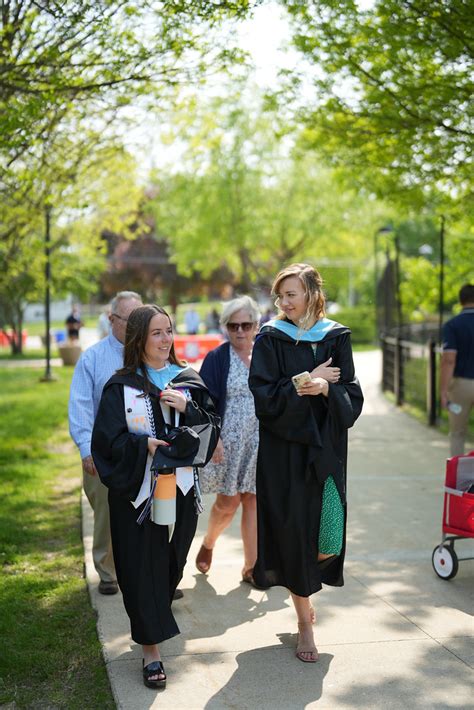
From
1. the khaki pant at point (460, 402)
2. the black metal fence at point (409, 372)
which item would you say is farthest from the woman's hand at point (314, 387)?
the black metal fence at point (409, 372)

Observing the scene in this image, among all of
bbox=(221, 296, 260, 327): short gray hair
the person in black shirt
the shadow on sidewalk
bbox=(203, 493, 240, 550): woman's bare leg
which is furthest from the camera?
the person in black shirt

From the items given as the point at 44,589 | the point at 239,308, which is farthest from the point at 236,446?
the point at 44,589

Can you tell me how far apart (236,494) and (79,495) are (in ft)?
11.1

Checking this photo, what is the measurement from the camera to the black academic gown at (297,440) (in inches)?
179

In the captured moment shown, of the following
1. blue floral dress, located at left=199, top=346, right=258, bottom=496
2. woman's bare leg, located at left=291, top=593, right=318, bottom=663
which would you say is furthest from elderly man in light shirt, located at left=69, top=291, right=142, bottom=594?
woman's bare leg, located at left=291, top=593, right=318, bottom=663

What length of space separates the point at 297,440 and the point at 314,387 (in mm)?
297

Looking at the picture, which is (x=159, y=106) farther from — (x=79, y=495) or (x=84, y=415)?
(x=84, y=415)

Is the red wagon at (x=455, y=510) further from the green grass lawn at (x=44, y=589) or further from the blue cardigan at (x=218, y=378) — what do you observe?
the green grass lawn at (x=44, y=589)

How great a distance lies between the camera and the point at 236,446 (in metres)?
5.93

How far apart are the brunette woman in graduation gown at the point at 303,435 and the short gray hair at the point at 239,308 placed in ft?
3.82

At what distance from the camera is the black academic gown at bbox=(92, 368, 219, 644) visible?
4.33 m

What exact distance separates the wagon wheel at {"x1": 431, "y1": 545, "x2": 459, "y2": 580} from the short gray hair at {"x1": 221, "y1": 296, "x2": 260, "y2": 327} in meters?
1.91

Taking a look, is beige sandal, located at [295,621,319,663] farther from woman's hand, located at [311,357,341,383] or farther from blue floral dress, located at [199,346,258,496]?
blue floral dress, located at [199,346,258,496]

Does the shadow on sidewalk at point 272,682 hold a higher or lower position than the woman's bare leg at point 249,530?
lower
